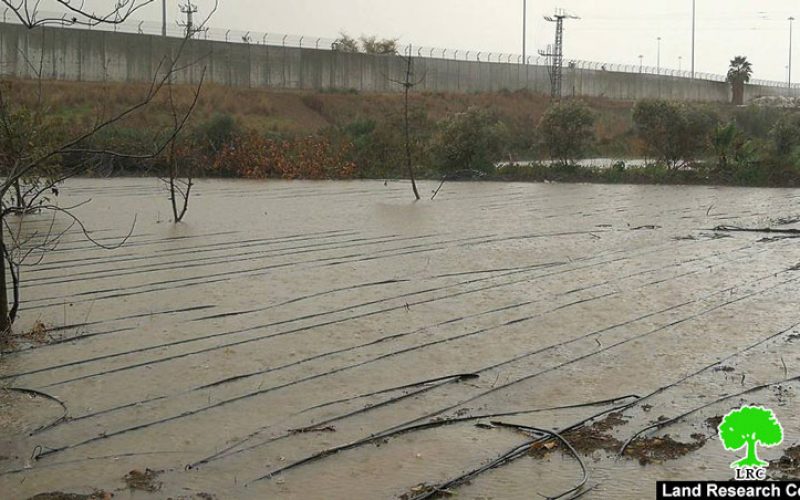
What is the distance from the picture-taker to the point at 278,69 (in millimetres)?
44406

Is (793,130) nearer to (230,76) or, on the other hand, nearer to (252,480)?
(252,480)

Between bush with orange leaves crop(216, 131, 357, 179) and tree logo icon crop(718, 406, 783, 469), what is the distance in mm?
19325

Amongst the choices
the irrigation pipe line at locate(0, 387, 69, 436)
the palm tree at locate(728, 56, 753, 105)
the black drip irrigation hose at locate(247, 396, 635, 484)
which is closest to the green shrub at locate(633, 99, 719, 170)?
the black drip irrigation hose at locate(247, 396, 635, 484)

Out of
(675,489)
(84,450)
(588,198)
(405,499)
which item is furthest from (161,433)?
(588,198)

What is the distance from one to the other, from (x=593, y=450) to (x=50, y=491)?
2.33m

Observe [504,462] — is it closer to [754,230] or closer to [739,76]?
[754,230]

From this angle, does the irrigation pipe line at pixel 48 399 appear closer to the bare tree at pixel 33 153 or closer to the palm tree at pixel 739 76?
the bare tree at pixel 33 153

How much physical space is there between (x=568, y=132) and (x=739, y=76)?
42250mm

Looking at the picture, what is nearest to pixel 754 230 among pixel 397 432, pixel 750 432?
pixel 750 432

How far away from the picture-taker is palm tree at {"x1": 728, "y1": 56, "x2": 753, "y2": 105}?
59.7 m

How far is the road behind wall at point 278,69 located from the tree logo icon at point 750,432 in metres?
24.7

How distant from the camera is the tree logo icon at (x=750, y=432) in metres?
4.00

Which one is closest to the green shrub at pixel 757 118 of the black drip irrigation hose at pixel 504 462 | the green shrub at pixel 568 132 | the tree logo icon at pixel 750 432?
the green shrub at pixel 568 132

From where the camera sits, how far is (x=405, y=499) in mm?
3688
